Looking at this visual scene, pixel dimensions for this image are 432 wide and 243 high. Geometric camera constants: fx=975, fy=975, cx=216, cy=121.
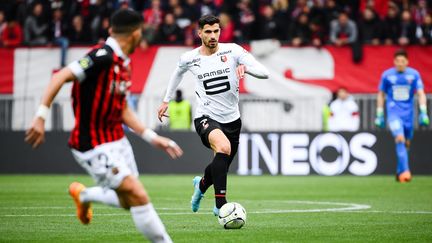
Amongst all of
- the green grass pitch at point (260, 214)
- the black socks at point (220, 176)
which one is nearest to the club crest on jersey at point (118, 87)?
the green grass pitch at point (260, 214)

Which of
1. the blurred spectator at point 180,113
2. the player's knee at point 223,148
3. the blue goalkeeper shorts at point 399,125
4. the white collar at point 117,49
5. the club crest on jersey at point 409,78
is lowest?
the blurred spectator at point 180,113

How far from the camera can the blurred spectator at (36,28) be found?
26.4 meters

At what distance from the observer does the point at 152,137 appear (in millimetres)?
8141

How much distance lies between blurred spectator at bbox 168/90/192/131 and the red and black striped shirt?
16.2 meters

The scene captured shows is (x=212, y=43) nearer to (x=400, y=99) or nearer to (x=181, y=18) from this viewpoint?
(x=400, y=99)

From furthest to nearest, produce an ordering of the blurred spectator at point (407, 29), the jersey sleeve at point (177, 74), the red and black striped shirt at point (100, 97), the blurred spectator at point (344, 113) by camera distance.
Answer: the blurred spectator at point (407, 29)
the blurred spectator at point (344, 113)
the jersey sleeve at point (177, 74)
the red and black striped shirt at point (100, 97)

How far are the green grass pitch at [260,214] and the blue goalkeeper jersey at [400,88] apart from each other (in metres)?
Answer: 1.54

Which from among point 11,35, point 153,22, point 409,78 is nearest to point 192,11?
point 153,22

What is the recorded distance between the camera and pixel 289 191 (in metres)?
18.1

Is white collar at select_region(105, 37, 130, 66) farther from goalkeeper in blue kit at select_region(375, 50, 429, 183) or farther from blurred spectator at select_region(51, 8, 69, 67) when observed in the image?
blurred spectator at select_region(51, 8, 69, 67)

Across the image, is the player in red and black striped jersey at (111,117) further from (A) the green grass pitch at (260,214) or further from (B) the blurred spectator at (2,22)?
(B) the blurred spectator at (2,22)

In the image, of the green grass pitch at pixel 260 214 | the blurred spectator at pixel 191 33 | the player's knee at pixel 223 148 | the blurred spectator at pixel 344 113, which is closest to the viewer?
the green grass pitch at pixel 260 214

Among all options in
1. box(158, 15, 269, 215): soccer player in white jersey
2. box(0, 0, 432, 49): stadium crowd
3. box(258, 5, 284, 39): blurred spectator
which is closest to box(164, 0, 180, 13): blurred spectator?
box(0, 0, 432, 49): stadium crowd

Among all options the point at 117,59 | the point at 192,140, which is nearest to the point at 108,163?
the point at 117,59
